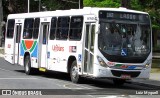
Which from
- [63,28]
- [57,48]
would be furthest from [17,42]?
[63,28]

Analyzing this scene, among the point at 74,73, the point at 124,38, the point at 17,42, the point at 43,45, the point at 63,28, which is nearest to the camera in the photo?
the point at 124,38

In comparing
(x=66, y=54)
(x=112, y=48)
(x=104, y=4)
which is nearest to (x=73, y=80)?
(x=66, y=54)

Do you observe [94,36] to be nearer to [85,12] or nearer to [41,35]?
[85,12]

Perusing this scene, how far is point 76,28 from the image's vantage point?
1994 centimetres

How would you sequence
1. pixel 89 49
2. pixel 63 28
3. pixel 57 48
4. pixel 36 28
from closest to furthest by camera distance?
pixel 89 49
pixel 63 28
pixel 57 48
pixel 36 28

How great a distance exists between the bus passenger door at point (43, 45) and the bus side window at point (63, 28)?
4.23 ft

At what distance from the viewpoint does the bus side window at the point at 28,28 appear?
2431cm

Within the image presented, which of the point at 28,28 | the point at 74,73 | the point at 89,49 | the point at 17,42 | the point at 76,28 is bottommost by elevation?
the point at 74,73

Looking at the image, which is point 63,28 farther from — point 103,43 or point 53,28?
point 103,43

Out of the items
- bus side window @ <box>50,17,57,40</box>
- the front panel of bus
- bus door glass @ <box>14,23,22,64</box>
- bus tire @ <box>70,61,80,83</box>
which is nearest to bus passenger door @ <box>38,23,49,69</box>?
bus side window @ <box>50,17,57,40</box>

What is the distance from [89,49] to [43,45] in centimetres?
467

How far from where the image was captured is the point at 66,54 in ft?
67.8

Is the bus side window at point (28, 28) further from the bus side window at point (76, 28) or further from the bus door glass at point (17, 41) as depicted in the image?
the bus side window at point (76, 28)

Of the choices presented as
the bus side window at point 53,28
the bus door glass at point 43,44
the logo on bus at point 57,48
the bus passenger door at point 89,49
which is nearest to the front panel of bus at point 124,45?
the bus passenger door at point 89,49
